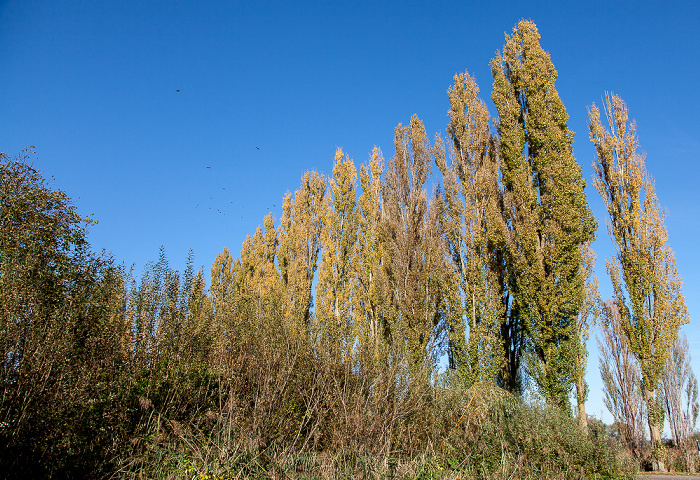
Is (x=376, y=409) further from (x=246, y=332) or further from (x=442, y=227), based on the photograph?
(x=442, y=227)

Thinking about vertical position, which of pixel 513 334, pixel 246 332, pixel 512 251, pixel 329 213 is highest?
pixel 329 213

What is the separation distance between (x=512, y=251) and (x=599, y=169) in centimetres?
583

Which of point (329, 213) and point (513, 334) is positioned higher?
point (329, 213)

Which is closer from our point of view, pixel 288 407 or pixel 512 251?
pixel 288 407

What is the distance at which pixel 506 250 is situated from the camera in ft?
44.3

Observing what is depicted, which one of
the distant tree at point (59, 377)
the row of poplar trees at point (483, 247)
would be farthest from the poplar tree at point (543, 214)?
the distant tree at point (59, 377)

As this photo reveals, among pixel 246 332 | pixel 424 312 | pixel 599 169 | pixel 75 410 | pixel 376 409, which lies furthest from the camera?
pixel 599 169

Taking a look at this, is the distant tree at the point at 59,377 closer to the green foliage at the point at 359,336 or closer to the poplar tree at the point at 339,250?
the green foliage at the point at 359,336

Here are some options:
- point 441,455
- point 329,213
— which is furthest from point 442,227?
point 441,455

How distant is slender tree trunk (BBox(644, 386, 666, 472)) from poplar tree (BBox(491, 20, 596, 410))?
433 cm

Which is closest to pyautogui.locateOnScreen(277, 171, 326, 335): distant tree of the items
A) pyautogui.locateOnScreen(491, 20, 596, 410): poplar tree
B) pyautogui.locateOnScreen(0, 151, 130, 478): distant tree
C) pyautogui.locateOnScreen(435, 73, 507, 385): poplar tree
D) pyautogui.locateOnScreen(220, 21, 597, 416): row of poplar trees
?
pyautogui.locateOnScreen(220, 21, 597, 416): row of poplar trees

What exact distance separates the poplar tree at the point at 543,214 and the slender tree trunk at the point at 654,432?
433cm

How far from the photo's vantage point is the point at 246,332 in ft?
27.3

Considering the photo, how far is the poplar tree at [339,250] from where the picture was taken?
16.0m
